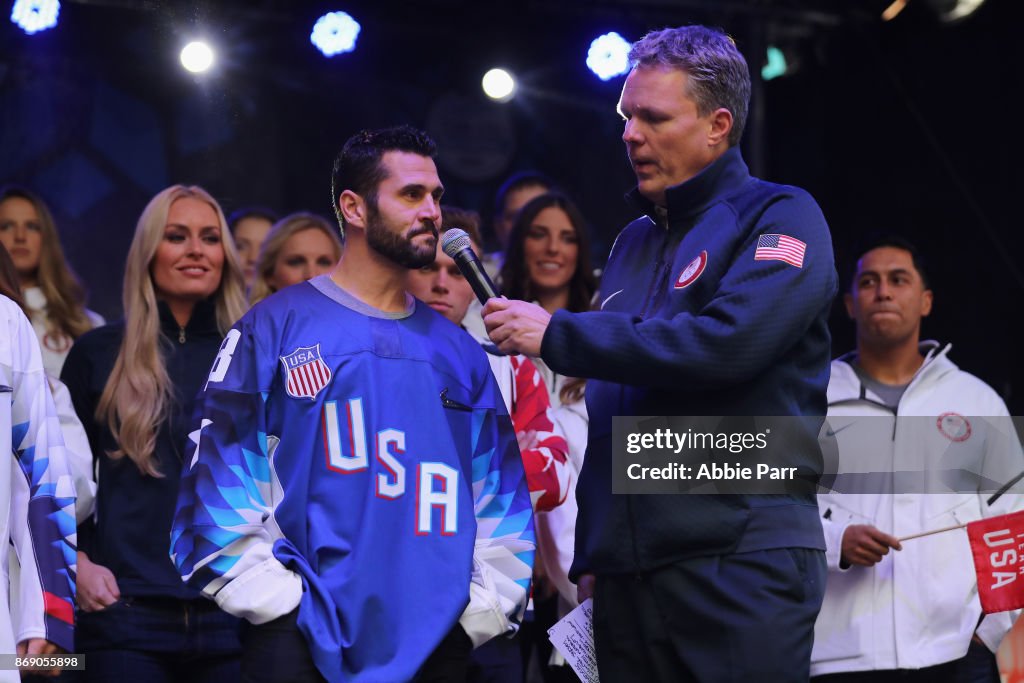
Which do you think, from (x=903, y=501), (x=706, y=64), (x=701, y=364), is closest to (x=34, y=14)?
(x=706, y=64)

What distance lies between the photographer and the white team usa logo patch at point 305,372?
2.93 metres

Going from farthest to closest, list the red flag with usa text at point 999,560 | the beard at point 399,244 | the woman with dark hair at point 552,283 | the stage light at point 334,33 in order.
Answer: the stage light at point 334,33
the woman with dark hair at point 552,283
the red flag with usa text at point 999,560
the beard at point 399,244

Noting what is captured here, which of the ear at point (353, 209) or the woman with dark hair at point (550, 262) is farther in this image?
the woman with dark hair at point (550, 262)

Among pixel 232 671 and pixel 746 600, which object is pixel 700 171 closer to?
pixel 746 600

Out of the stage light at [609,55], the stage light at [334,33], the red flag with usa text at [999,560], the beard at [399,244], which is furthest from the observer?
the stage light at [609,55]

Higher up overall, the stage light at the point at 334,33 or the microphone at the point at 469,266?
the stage light at the point at 334,33

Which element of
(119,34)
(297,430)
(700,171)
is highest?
(119,34)

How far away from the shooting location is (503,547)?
3.07 m

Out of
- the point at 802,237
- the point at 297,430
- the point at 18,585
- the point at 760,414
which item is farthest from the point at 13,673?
the point at 802,237

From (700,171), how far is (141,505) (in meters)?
1.90

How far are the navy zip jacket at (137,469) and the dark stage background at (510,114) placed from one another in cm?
218

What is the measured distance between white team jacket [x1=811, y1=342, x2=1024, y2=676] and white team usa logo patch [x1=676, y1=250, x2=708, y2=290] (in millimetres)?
1650

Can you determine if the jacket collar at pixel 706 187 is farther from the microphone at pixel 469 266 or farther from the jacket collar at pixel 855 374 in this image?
the jacket collar at pixel 855 374

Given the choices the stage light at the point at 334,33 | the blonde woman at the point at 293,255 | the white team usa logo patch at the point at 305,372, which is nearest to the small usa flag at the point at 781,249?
the white team usa logo patch at the point at 305,372
